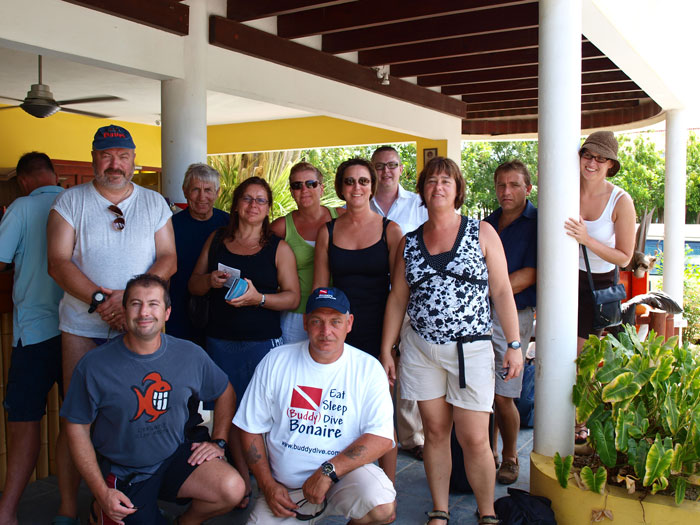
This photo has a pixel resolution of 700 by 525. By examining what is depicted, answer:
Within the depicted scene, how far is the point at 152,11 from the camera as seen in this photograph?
4.43 metres

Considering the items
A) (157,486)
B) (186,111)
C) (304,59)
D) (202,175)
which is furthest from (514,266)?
(304,59)

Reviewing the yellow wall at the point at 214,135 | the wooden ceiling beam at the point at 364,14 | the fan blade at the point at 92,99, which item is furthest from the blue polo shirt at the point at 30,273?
the yellow wall at the point at 214,135

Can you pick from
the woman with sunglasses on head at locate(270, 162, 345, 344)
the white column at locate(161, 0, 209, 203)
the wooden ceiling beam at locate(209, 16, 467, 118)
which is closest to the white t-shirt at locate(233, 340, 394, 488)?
the woman with sunglasses on head at locate(270, 162, 345, 344)

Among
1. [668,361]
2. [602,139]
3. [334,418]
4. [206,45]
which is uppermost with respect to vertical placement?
[206,45]

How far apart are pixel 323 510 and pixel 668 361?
159 cm

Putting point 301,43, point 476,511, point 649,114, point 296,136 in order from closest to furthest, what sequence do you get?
1. point 476,511
2. point 301,43
3. point 649,114
4. point 296,136

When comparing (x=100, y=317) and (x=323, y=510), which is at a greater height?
(x=100, y=317)

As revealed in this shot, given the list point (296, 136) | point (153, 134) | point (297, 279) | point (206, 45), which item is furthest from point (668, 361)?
point (153, 134)

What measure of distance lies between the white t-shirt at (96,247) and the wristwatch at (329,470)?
47.0 inches

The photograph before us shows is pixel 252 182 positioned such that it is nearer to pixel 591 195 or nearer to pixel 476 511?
pixel 591 195

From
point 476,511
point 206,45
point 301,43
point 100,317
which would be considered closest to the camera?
point 100,317

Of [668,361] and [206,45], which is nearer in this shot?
A: [668,361]

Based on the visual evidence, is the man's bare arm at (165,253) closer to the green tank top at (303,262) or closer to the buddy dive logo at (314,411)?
the green tank top at (303,262)

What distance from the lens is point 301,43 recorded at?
19.3ft
